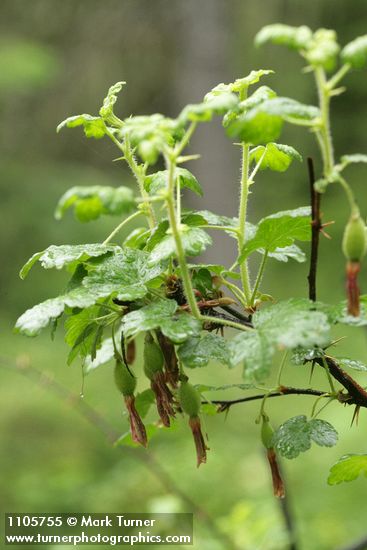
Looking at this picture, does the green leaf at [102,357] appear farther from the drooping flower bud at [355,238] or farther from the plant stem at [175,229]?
the drooping flower bud at [355,238]

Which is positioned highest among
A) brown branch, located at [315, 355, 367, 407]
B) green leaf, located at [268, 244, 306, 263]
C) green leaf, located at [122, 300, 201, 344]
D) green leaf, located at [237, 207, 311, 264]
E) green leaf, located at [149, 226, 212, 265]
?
green leaf, located at [268, 244, 306, 263]

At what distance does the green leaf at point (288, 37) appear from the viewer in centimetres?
73

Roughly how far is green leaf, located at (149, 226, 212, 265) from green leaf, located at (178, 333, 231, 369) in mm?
100

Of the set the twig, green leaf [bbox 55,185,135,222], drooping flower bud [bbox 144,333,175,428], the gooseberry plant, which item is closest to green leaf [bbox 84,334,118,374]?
the gooseberry plant

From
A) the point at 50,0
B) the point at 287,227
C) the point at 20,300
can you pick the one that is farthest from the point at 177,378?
the point at 50,0

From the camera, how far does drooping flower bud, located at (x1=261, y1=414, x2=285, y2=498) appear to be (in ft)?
3.25

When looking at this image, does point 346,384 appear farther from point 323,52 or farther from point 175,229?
point 323,52

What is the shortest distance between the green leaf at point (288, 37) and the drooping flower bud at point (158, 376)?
382mm

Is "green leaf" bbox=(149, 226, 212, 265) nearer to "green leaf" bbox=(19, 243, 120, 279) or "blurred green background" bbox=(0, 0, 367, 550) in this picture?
"green leaf" bbox=(19, 243, 120, 279)

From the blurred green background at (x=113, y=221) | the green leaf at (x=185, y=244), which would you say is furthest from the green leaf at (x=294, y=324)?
the blurred green background at (x=113, y=221)

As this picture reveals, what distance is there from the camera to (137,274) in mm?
937

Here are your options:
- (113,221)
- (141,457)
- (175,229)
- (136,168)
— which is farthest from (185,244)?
(113,221)

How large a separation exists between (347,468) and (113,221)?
5.44m

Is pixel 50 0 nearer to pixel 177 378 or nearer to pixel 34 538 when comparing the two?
pixel 34 538
